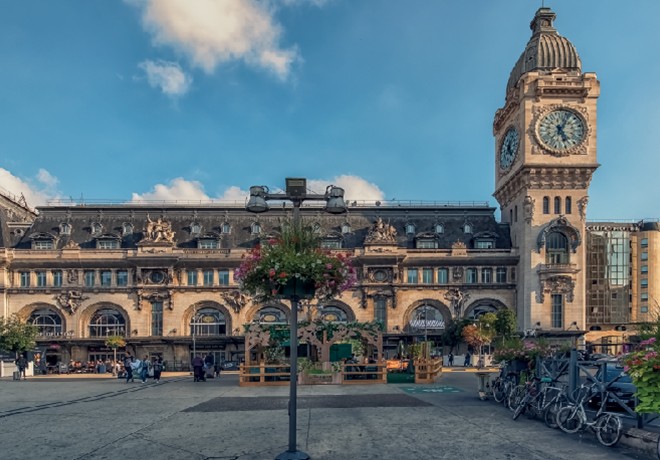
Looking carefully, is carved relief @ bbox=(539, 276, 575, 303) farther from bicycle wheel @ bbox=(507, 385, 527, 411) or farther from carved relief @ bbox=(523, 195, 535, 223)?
bicycle wheel @ bbox=(507, 385, 527, 411)

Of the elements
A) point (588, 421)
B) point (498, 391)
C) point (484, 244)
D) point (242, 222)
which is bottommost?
point (498, 391)

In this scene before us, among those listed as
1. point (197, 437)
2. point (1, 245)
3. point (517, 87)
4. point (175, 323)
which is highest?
point (517, 87)

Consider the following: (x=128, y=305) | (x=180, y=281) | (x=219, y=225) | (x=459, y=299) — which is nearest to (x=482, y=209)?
(x=459, y=299)

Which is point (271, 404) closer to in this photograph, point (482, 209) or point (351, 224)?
point (351, 224)

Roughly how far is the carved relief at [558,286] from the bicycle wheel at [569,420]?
44953 mm

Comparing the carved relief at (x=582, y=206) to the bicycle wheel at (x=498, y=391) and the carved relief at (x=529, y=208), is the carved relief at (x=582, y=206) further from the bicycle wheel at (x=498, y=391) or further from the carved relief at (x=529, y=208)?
the bicycle wheel at (x=498, y=391)

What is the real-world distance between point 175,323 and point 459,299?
106 feet

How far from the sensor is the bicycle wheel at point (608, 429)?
467 inches

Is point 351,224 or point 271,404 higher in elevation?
point 351,224

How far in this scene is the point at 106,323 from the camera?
56.3 metres

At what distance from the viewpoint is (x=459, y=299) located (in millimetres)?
56656

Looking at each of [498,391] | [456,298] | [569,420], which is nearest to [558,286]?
[456,298]

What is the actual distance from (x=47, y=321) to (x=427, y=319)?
142ft

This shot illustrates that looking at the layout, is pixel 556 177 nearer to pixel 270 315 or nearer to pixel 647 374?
pixel 270 315
